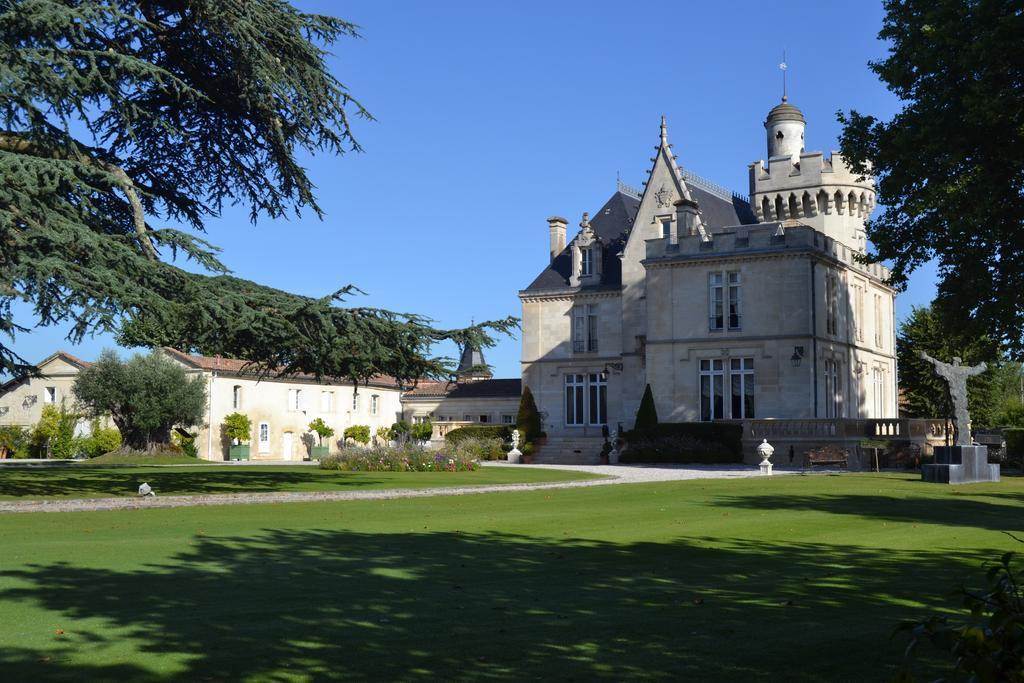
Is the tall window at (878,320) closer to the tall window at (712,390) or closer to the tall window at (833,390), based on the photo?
the tall window at (833,390)

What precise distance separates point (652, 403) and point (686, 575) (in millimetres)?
33800

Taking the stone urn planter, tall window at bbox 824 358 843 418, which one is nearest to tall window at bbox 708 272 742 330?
tall window at bbox 824 358 843 418

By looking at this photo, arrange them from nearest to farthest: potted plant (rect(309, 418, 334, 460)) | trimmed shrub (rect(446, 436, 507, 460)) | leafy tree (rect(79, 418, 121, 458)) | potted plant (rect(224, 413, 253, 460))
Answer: trimmed shrub (rect(446, 436, 507, 460)) → leafy tree (rect(79, 418, 121, 458)) → potted plant (rect(224, 413, 253, 460)) → potted plant (rect(309, 418, 334, 460))

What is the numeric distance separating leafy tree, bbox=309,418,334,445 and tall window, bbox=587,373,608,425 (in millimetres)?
17460

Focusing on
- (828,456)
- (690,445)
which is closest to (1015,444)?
(828,456)

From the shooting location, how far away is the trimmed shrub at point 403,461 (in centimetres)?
3238

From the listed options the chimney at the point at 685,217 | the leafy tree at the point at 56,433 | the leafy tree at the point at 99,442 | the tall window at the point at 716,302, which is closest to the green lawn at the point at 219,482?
the tall window at the point at 716,302

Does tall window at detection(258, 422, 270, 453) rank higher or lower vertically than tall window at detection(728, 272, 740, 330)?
lower

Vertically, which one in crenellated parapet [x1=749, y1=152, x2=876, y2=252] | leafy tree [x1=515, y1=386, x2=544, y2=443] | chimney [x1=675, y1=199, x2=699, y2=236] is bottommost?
leafy tree [x1=515, y1=386, x2=544, y2=443]

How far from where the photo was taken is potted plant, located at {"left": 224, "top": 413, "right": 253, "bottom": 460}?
172 feet

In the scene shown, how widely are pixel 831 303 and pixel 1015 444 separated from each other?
1045 centimetres

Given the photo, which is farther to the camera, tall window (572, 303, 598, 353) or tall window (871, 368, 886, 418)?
tall window (572, 303, 598, 353)

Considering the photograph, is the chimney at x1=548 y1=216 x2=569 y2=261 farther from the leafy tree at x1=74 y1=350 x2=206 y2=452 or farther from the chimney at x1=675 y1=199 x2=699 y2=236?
the leafy tree at x1=74 y1=350 x2=206 y2=452

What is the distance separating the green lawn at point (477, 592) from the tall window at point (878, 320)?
1379 inches
